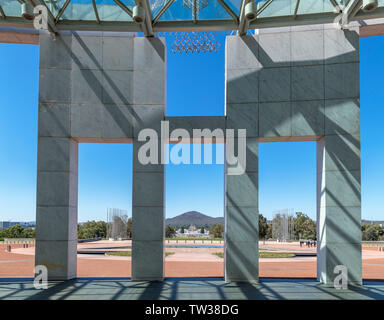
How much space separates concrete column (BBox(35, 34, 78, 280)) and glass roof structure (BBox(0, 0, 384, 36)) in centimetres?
126

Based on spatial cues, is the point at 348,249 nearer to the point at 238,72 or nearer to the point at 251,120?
the point at 251,120

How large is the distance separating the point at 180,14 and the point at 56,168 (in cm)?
934

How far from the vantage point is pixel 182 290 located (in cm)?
1252

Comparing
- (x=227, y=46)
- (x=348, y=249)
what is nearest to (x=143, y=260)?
(x=348, y=249)

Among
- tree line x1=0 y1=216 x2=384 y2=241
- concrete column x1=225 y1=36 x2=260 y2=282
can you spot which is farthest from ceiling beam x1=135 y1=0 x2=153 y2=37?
tree line x1=0 y1=216 x2=384 y2=241

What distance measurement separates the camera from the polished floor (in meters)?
11.4

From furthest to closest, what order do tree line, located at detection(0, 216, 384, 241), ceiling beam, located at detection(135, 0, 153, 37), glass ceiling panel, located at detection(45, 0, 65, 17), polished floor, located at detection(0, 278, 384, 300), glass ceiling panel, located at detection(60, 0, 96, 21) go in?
tree line, located at detection(0, 216, 384, 241) < glass ceiling panel, located at detection(60, 0, 96, 21) < glass ceiling panel, located at detection(45, 0, 65, 17) < ceiling beam, located at detection(135, 0, 153, 37) < polished floor, located at detection(0, 278, 384, 300)

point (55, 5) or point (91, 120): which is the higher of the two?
point (55, 5)

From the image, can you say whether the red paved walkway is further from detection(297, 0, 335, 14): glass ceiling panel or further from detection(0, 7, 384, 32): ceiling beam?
detection(297, 0, 335, 14): glass ceiling panel

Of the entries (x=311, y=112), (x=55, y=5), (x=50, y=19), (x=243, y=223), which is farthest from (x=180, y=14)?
(x=243, y=223)

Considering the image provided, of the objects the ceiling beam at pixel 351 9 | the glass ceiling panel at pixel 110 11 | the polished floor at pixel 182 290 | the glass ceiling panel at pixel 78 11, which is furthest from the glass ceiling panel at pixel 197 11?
the polished floor at pixel 182 290

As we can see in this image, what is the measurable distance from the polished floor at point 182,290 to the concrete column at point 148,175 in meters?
1.02

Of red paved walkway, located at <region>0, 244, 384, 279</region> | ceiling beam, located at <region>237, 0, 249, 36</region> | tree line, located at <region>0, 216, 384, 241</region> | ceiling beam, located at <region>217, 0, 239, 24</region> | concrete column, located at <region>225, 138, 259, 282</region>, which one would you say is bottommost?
tree line, located at <region>0, 216, 384, 241</region>

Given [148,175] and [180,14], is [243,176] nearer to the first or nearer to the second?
[148,175]
